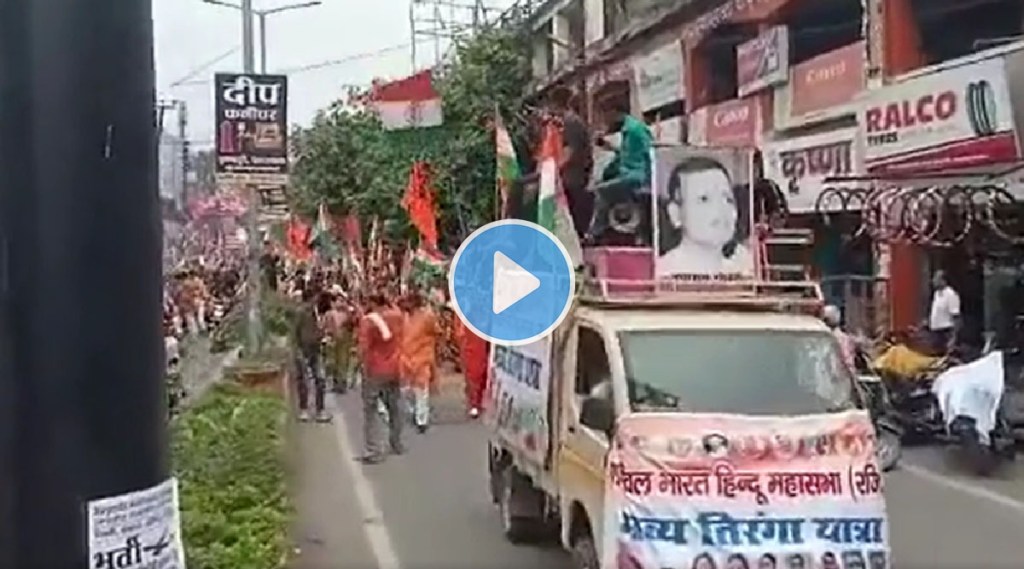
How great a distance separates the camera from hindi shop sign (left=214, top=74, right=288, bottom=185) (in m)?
15.5

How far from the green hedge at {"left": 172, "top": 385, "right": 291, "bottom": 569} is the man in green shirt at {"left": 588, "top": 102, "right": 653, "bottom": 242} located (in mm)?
2743

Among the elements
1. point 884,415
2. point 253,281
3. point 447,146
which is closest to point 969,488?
point 884,415

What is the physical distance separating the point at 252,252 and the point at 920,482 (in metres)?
9.20

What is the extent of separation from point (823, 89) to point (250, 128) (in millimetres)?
12884

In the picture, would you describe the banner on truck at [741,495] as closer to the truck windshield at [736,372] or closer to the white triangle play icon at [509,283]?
the truck windshield at [736,372]

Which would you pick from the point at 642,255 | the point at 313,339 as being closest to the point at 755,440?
the point at 642,255

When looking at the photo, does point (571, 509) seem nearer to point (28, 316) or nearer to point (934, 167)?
point (28, 316)

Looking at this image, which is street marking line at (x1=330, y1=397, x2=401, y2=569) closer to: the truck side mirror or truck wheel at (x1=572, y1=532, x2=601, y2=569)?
truck wheel at (x1=572, y1=532, x2=601, y2=569)

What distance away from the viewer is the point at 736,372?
805 cm

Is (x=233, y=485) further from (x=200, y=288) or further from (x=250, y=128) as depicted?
(x=200, y=288)

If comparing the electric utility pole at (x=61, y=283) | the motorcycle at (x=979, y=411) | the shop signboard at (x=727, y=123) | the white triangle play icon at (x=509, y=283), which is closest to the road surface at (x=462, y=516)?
the motorcycle at (x=979, y=411)

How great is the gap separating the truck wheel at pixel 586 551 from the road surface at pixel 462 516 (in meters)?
2.02

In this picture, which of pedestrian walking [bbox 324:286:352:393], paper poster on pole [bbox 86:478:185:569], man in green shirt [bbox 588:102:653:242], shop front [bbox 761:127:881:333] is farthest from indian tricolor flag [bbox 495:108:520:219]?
paper poster on pole [bbox 86:478:185:569]
